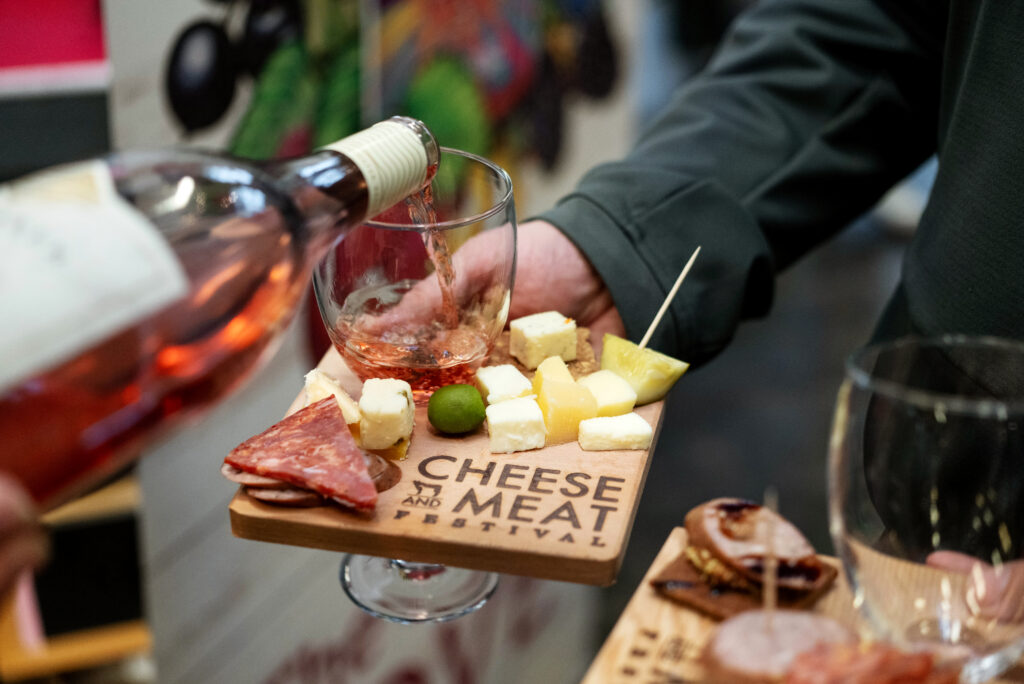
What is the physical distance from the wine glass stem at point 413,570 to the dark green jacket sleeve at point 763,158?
0.30m

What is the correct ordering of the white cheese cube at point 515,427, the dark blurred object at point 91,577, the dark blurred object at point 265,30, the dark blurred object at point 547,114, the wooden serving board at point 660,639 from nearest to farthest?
the wooden serving board at point 660,639 → the white cheese cube at point 515,427 → the dark blurred object at point 265,30 → the dark blurred object at point 91,577 → the dark blurred object at point 547,114

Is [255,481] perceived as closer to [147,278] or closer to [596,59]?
[147,278]

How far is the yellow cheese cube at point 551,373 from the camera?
0.86 meters

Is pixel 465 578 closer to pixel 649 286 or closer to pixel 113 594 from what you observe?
pixel 649 286

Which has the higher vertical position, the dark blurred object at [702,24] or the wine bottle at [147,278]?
the wine bottle at [147,278]

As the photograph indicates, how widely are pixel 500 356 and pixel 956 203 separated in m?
0.44

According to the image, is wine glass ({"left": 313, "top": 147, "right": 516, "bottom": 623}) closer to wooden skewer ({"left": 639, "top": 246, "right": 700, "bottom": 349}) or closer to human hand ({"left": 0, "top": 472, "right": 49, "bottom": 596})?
wooden skewer ({"left": 639, "top": 246, "right": 700, "bottom": 349})

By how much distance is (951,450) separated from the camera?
0.53 metres

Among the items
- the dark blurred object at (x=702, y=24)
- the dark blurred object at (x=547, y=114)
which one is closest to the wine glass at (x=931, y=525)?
the dark blurred object at (x=547, y=114)

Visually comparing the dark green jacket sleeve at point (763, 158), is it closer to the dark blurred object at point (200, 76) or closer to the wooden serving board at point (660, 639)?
the wooden serving board at point (660, 639)

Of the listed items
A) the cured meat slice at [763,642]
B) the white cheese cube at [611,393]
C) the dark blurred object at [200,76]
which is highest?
the dark blurred object at [200,76]

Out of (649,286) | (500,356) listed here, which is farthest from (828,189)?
(500,356)

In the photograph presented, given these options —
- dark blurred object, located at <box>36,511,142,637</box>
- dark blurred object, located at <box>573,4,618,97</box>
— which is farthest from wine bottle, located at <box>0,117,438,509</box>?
dark blurred object, located at <box>573,4,618,97</box>

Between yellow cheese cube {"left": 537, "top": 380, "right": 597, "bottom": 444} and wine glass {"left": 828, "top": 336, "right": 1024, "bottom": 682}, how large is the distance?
30cm
